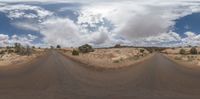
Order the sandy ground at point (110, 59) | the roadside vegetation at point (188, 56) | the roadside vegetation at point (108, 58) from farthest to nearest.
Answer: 1. the roadside vegetation at point (188, 56)
2. the roadside vegetation at point (108, 58)
3. the sandy ground at point (110, 59)

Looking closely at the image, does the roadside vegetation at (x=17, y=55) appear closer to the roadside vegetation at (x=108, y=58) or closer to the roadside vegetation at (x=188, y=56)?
the roadside vegetation at (x=108, y=58)

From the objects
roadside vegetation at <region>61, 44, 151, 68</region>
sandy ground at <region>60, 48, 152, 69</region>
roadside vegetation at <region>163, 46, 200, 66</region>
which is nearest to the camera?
sandy ground at <region>60, 48, 152, 69</region>

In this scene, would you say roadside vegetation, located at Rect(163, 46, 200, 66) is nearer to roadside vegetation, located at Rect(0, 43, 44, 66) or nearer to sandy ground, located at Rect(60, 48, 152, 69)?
sandy ground, located at Rect(60, 48, 152, 69)

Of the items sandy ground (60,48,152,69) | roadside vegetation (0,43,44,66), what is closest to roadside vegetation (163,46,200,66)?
sandy ground (60,48,152,69)

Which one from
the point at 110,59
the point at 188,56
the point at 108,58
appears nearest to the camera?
the point at 110,59

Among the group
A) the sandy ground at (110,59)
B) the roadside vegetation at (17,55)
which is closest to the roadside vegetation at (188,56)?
the sandy ground at (110,59)

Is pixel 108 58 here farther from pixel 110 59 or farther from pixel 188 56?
pixel 188 56

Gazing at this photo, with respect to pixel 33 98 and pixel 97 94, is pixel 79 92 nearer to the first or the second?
pixel 97 94

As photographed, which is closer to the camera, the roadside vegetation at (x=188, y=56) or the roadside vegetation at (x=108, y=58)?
the roadside vegetation at (x=108, y=58)

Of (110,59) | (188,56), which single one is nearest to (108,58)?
(110,59)

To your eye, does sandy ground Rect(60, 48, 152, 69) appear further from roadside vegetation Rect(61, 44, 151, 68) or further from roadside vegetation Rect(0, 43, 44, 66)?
roadside vegetation Rect(0, 43, 44, 66)

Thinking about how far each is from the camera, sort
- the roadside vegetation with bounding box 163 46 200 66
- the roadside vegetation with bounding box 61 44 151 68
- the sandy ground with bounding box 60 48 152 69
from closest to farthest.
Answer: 1. the sandy ground with bounding box 60 48 152 69
2. the roadside vegetation with bounding box 61 44 151 68
3. the roadside vegetation with bounding box 163 46 200 66

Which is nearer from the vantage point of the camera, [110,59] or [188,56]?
[110,59]

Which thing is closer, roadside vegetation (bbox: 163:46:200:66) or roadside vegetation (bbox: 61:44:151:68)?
roadside vegetation (bbox: 61:44:151:68)
